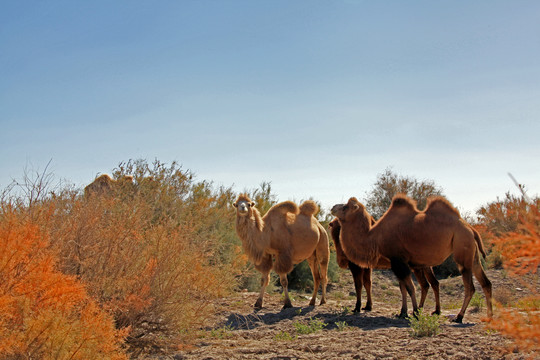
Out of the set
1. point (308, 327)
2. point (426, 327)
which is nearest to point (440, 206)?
point (426, 327)

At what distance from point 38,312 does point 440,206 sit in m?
7.09

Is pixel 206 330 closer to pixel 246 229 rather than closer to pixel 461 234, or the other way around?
pixel 246 229


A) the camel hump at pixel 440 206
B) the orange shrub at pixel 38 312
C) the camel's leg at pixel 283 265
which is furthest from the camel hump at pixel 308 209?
the orange shrub at pixel 38 312

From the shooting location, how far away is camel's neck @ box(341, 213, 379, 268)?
10.0 m

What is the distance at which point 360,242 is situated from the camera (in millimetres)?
10141

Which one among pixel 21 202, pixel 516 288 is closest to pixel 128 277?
pixel 21 202

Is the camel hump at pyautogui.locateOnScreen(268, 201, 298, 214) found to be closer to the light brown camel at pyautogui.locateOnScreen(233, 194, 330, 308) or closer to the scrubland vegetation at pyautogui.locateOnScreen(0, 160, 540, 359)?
the light brown camel at pyautogui.locateOnScreen(233, 194, 330, 308)

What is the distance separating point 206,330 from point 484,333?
4.18 metres

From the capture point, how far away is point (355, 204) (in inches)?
415

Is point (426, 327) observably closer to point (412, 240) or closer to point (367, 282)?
point (412, 240)

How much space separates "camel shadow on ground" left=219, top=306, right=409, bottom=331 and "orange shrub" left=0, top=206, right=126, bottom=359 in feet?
11.8

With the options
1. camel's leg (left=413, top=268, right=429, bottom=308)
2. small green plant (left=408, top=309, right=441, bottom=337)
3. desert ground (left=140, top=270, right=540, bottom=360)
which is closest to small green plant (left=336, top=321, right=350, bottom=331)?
desert ground (left=140, top=270, right=540, bottom=360)

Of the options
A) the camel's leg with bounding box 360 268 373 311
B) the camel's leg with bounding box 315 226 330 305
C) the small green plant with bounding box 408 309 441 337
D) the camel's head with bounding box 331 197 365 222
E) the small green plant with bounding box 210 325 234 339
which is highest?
the camel's head with bounding box 331 197 365 222

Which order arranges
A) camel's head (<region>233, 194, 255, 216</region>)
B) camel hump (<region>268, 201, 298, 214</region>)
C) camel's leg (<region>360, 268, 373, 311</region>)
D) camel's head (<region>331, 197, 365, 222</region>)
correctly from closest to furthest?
1. camel's head (<region>331, 197, 365, 222</region>)
2. camel's leg (<region>360, 268, 373, 311</region>)
3. camel's head (<region>233, 194, 255, 216</region>)
4. camel hump (<region>268, 201, 298, 214</region>)
